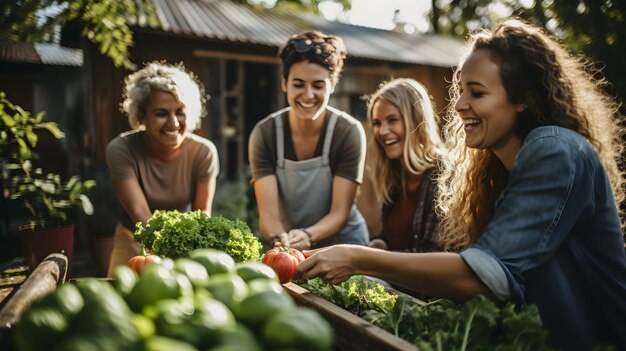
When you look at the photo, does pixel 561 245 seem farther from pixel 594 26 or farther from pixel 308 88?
pixel 594 26

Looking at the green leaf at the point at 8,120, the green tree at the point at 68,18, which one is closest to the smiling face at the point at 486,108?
the green leaf at the point at 8,120

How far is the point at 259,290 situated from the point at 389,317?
644 mm

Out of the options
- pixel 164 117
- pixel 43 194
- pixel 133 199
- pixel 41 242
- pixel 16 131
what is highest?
pixel 164 117

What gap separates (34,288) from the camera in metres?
1.80

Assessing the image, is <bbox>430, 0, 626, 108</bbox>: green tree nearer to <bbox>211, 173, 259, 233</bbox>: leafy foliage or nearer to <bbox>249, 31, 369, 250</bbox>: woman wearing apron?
<bbox>211, 173, 259, 233</bbox>: leafy foliage

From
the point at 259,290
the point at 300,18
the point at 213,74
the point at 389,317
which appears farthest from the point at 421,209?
the point at 300,18

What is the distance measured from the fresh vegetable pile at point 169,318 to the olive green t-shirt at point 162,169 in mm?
2238

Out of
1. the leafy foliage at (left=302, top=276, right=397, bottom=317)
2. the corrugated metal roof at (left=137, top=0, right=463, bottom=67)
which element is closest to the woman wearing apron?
the leafy foliage at (left=302, top=276, right=397, bottom=317)

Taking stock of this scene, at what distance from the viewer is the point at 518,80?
6.86ft

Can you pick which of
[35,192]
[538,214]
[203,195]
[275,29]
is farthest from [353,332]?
[275,29]

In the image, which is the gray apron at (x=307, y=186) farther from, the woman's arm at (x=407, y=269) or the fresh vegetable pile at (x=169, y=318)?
the fresh vegetable pile at (x=169, y=318)

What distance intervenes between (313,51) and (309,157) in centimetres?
84

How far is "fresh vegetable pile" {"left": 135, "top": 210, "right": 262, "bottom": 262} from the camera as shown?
2531 mm

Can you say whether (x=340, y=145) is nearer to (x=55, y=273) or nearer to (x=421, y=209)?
(x=421, y=209)
